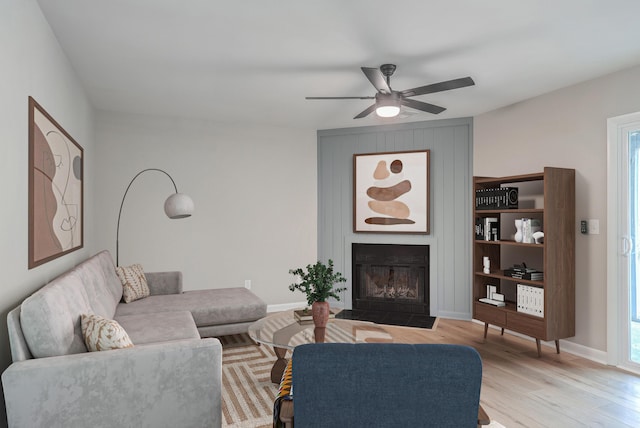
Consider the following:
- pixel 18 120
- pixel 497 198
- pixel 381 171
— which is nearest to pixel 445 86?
pixel 497 198

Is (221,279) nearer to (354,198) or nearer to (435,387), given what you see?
(354,198)

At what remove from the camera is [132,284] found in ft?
12.9

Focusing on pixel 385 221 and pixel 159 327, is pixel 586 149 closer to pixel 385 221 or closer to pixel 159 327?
pixel 385 221

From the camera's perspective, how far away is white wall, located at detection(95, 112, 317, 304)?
4.83 meters

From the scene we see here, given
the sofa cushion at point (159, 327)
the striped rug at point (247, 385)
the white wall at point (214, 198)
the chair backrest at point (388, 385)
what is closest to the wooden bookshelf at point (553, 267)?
the striped rug at point (247, 385)

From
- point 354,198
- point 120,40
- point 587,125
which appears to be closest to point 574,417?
point 587,125

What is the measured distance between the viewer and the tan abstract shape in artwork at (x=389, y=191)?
17.4ft

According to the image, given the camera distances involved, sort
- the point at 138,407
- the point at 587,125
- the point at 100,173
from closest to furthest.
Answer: the point at 138,407 < the point at 587,125 < the point at 100,173

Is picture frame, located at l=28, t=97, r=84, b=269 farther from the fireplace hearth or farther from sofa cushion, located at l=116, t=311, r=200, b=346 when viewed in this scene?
the fireplace hearth

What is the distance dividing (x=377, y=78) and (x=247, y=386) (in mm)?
2414

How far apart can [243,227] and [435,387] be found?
14.2ft

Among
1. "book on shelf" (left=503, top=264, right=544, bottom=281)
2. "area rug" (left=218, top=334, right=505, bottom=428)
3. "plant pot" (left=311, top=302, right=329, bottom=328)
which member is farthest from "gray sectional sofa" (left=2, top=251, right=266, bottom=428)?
"book on shelf" (left=503, top=264, right=544, bottom=281)

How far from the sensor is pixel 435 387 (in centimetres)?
129

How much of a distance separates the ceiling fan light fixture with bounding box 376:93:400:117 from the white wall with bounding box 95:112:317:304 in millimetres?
2428
